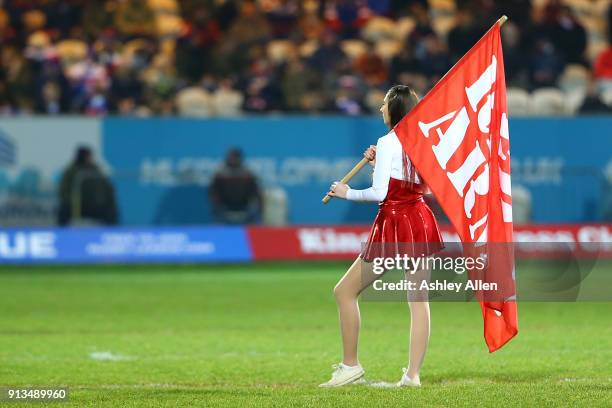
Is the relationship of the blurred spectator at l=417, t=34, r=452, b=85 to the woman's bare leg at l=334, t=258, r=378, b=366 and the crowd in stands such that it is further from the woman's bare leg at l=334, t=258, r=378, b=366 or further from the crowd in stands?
the woman's bare leg at l=334, t=258, r=378, b=366

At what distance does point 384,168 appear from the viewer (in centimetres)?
948

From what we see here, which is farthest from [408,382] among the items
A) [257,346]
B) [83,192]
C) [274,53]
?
[274,53]

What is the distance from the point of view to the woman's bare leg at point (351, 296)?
9711mm

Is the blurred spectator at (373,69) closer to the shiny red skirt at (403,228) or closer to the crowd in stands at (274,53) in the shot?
the crowd in stands at (274,53)

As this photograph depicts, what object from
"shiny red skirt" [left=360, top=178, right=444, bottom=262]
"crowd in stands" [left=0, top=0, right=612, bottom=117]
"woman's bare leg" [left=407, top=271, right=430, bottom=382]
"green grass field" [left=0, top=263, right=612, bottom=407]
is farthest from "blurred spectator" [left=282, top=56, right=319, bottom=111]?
"woman's bare leg" [left=407, top=271, right=430, bottom=382]

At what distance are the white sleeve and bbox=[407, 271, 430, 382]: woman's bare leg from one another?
0.66 meters

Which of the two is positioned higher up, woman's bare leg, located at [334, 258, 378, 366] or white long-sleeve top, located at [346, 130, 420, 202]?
white long-sleeve top, located at [346, 130, 420, 202]

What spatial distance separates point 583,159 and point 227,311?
9252 millimetres

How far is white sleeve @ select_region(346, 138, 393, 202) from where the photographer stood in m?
9.42

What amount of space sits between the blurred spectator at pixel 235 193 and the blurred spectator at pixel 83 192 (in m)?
1.87

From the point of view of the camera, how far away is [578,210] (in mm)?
22891

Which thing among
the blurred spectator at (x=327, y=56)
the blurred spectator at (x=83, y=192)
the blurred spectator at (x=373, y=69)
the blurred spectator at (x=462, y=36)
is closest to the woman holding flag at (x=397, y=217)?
the blurred spectator at (x=83, y=192)

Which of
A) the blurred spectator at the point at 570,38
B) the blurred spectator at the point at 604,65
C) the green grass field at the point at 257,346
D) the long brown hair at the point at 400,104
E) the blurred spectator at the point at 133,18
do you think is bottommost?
the green grass field at the point at 257,346

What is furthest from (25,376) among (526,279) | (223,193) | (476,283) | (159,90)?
(159,90)
